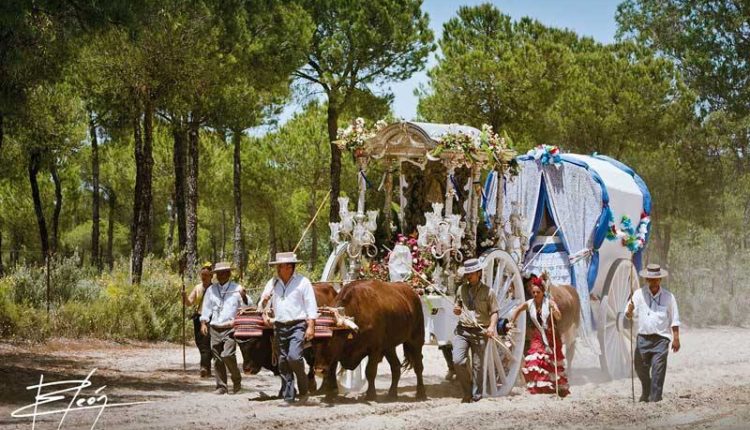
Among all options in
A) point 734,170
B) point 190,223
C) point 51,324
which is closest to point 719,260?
point 734,170

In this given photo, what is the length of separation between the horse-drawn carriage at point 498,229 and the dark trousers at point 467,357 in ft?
1.16

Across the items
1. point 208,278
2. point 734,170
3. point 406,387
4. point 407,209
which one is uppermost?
point 734,170

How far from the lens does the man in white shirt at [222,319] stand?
45.4 ft

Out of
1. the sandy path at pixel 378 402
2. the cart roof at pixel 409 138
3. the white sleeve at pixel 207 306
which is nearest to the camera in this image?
the sandy path at pixel 378 402

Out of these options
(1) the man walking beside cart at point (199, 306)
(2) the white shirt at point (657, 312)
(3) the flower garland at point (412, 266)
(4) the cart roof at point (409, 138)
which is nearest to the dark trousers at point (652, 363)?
(2) the white shirt at point (657, 312)

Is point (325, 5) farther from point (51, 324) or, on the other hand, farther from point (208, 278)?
point (208, 278)

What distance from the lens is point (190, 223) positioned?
29328mm

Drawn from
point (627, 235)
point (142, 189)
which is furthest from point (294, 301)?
point (142, 189)

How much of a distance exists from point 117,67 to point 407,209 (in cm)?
1105

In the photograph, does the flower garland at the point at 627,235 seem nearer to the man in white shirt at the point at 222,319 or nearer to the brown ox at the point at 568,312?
the brown ox at the point at 568,312

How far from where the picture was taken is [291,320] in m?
12.1

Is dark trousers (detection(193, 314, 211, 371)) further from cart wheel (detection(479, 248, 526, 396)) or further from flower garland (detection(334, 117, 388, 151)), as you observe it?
cart wheel (detection(479, 248, 526, 396))

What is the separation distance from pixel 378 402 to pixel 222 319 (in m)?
2.37

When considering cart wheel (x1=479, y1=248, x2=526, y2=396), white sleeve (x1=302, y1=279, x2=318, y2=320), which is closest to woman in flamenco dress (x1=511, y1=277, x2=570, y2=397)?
cart wheel (x1=479, y1=248, x2=526, y2=396)
